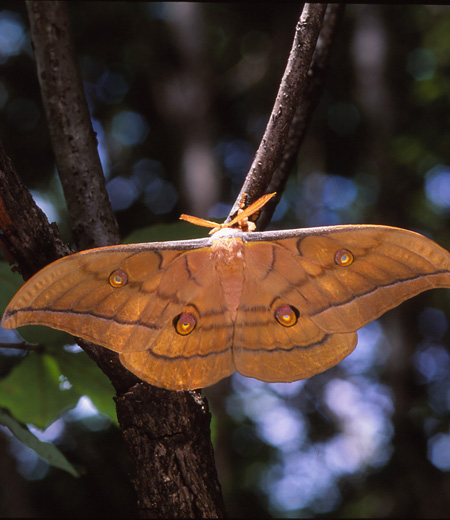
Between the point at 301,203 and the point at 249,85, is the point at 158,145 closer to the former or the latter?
the point at 249,85

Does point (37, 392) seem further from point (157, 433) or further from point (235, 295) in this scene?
point (235, 295)

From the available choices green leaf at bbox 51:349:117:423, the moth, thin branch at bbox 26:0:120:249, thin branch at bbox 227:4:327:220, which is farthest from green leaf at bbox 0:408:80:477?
thin branch at bbox 227:4:327:220

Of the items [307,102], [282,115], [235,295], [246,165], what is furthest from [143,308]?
[246,165]

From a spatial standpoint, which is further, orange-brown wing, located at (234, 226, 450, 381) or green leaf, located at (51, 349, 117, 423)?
green leaf, located at (51, 349, 117, 423)

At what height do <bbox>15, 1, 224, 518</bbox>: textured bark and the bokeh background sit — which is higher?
the bokeh background

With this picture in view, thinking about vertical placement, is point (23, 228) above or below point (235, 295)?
above

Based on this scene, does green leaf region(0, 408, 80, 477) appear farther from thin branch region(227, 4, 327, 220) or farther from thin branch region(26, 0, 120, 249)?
thin branch region(227, 4, 327, 220)
